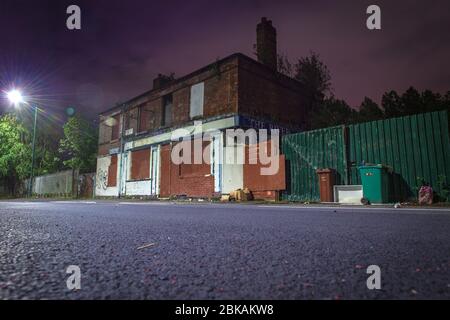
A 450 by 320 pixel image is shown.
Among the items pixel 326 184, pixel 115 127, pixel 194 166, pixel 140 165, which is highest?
pixel 115 127

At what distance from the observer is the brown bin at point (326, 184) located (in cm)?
1063

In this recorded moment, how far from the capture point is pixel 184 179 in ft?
56.5

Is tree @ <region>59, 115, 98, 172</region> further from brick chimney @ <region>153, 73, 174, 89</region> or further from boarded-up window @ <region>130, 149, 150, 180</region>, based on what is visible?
brick chimney @ <region>153, 73, 174, 89</region>

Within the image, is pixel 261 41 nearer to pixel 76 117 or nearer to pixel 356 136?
pixel 356 136

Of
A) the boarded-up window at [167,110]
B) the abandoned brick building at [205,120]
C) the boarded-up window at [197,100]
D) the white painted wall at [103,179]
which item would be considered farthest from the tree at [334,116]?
the white painted wall at [103,179]

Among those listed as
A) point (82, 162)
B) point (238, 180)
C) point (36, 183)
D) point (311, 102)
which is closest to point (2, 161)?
point (36, 183)

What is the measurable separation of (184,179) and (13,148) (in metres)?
20.4

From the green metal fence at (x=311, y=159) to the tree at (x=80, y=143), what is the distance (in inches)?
811

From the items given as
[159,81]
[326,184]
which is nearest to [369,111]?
[326,184]

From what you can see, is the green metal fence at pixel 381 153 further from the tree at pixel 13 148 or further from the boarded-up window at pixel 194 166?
the tree at pixel 13 148

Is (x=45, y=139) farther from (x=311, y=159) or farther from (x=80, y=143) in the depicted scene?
(x=311, y=159)

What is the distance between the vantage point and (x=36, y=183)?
99.3 feet

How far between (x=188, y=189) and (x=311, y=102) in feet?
33.8
